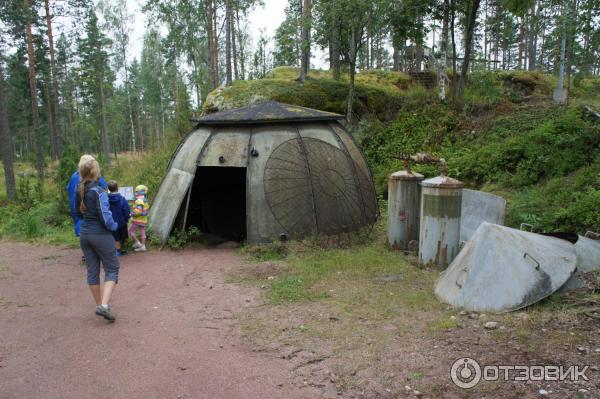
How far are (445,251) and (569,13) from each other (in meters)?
6.50

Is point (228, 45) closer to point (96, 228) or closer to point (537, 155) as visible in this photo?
point (537, 155)

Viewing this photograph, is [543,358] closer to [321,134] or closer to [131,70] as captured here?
[321,134]

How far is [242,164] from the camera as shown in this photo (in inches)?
318

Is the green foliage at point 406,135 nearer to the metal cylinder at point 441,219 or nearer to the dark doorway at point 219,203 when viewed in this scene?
the dark doorway at point 219,203

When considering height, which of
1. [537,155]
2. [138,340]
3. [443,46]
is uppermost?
[443,46]

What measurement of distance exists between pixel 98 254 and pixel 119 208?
8.90 feet

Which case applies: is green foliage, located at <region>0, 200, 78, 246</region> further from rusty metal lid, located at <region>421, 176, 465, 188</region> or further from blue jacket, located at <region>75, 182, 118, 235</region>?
rusty metal lid, located at <region>421, 176, 465, 188</region>

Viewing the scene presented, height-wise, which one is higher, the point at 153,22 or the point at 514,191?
the point at 153,22

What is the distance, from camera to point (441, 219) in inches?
255

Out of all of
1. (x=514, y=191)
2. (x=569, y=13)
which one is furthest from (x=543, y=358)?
(x=569, y=13)

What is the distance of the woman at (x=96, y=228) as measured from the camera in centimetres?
473

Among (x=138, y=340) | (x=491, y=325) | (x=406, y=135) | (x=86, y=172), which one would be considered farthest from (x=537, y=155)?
(x=86, y=172)

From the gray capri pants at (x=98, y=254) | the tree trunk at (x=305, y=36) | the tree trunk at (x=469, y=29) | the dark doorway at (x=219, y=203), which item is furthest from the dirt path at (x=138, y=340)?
the tree trunk at (x=469, y=29)

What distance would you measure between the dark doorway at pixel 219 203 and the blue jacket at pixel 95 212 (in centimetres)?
492
